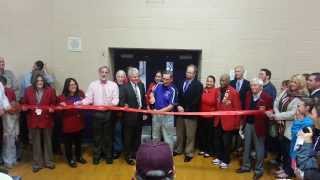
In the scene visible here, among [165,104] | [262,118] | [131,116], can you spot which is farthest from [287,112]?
[131,116]

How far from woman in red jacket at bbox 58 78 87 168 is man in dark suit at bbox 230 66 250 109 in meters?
2.72

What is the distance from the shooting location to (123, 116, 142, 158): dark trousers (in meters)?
8.27

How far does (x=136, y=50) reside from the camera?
31.8 ft

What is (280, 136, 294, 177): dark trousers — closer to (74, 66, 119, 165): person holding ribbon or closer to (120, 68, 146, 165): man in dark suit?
(120, 68, 146, 165): man in dark suit

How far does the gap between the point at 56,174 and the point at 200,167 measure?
92.3 inches

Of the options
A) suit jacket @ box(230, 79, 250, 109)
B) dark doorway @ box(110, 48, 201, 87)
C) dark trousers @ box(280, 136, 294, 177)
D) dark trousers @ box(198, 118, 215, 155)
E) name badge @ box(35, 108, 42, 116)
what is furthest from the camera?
dark doorway @ box(110, 48, 201, 87)

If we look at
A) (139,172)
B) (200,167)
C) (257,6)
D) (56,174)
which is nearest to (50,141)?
(56,174)

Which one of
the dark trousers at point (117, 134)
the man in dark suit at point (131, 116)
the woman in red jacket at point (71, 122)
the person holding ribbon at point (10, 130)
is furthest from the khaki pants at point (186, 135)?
the person holding ribbon at point (10, 130)

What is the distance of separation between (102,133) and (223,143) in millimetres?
2052

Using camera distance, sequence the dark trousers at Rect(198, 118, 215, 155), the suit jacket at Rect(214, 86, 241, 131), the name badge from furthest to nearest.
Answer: the dark trousers at Rect(198, 118, 215, 155), the suit jacket at Rect(214, 86, 241, 131), the name badge

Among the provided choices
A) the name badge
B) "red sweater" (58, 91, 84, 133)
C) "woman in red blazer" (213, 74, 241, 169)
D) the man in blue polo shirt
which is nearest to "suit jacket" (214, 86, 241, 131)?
"woman in red blazer" (213, 74, 241, 169)

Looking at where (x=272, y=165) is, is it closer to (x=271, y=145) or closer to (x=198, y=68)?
(x=271, y=145)

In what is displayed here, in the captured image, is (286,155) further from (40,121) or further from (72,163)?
(40,121)

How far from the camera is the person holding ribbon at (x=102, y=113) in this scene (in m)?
8.19
